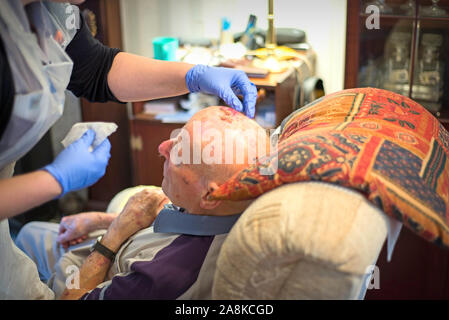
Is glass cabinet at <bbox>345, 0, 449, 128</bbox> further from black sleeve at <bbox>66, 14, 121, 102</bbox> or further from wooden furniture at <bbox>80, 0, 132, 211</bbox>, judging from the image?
wooden furniture at <bbox>80, 0, 132, 211</bbox>

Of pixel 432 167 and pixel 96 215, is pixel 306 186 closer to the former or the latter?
pixel 432 167

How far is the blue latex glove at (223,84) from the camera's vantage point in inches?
60.8

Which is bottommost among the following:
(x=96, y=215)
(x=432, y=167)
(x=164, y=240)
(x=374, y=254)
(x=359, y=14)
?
(x=96, y=215)

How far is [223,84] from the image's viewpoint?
5.18ft

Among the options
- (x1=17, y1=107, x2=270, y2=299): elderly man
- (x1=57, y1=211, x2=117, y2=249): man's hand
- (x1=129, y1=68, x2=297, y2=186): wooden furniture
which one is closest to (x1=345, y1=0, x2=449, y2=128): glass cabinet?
(x1=129, y1=68, x2=297, y2=186): wooden furniture

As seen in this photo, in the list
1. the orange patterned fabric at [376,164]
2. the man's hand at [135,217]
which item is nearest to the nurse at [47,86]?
the man's hand at [135,217]

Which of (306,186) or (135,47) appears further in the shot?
(135,47)

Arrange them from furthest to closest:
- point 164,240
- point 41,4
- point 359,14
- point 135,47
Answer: point 135,47, point 359,14, point 164,240, point 41,4

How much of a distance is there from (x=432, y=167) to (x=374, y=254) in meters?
0.28

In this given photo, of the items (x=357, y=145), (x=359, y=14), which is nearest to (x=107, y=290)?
(x=357, y=145)

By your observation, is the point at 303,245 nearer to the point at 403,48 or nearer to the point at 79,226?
the point at 79,226

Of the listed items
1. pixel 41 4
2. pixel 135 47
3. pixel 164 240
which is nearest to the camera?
pixel 41 4

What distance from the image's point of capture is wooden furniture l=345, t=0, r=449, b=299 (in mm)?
2146

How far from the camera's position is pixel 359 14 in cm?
213
